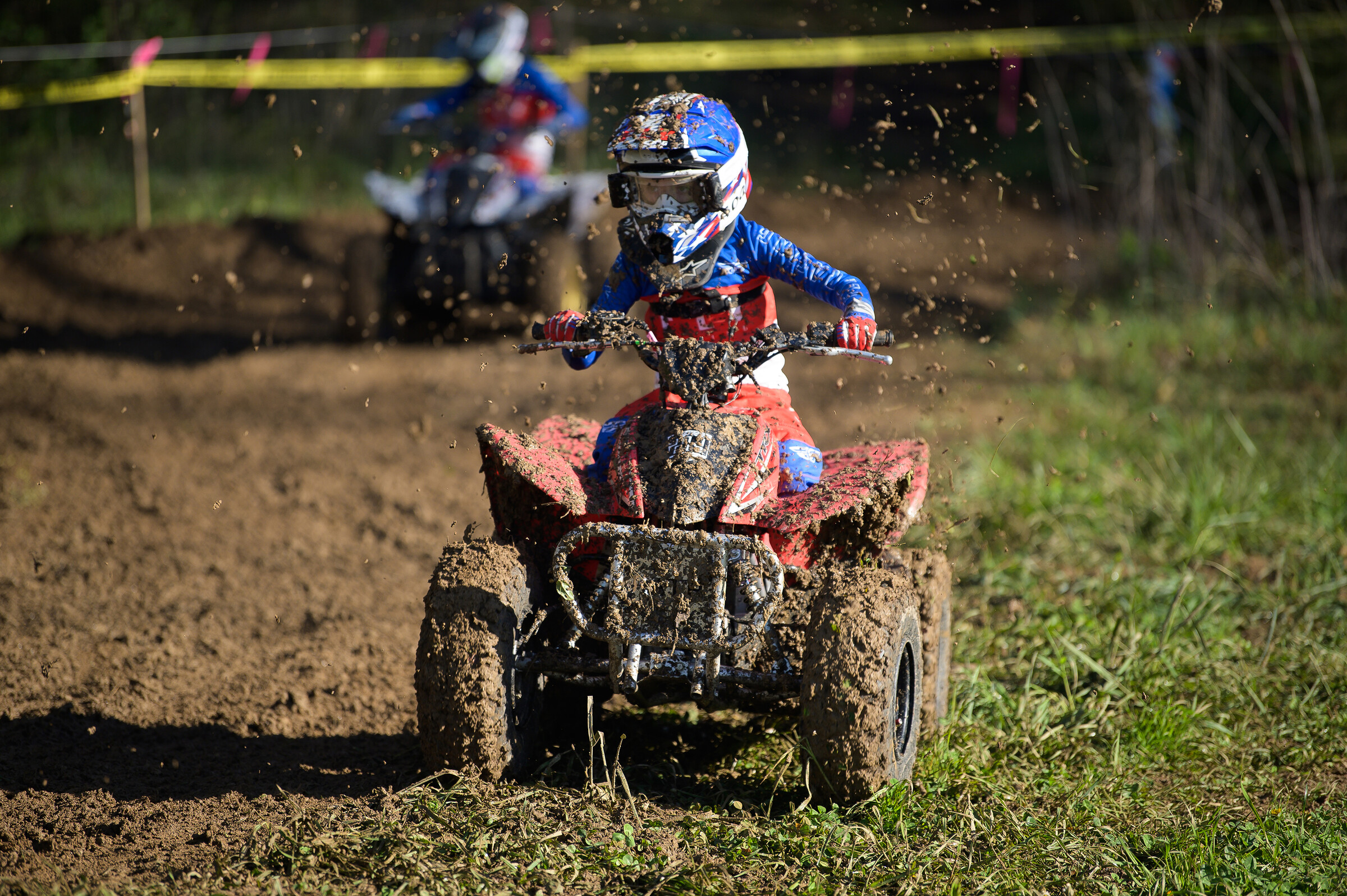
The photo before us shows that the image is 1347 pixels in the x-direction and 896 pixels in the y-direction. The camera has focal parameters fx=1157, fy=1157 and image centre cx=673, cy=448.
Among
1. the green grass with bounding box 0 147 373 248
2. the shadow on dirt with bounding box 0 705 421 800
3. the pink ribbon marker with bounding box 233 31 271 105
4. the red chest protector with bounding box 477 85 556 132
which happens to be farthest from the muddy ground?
the pink ribbon marker with bounding box 233 31 271 105

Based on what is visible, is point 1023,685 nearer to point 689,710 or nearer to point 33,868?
point 689,710

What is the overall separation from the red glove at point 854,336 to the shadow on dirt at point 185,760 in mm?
1605

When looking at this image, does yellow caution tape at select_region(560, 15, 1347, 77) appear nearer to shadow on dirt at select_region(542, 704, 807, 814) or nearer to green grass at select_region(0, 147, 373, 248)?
green grass at select_region(0, 147, 373, 248)

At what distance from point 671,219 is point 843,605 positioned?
1.18m

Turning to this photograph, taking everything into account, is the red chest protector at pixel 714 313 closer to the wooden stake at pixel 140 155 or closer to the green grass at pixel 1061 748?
the green grass at pixel 1061 748

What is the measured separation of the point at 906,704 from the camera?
120 inches

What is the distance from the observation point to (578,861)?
2.66 metres

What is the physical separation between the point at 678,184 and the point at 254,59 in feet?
29.5

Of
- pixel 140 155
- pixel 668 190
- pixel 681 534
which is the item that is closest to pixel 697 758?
pixel 681 534

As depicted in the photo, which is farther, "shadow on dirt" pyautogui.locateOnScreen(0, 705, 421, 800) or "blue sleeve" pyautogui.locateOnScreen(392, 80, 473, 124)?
"blue sleeve" pyautogui.locateOnScreen(392, 80, 473, 124)

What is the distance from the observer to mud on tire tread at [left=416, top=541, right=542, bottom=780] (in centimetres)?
278

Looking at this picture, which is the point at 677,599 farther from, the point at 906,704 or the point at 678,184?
the point at 678,184

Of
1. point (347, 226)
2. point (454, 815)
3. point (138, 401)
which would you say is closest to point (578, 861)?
point (454, 815)

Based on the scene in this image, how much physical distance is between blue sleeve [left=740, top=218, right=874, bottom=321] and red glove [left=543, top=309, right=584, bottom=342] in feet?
1.92
